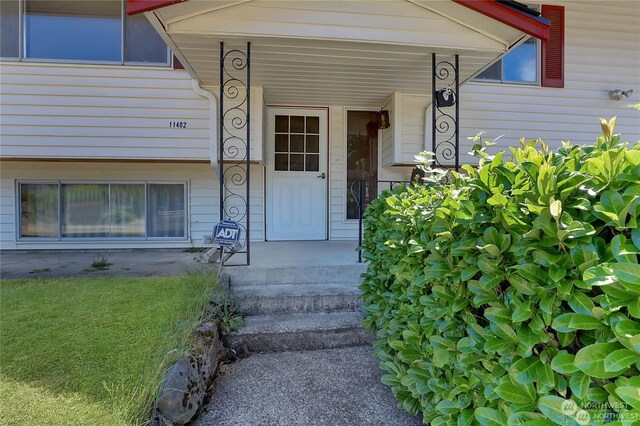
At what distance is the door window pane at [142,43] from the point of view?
4.54 meters

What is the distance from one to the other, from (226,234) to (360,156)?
2828 mm

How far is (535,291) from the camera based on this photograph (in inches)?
38.5

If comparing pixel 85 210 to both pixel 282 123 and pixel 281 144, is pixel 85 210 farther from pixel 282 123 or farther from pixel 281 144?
pixel 282 123

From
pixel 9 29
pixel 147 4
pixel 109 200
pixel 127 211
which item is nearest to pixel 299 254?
pixel 147 4

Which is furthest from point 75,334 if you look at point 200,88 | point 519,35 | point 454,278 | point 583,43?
point 583,43

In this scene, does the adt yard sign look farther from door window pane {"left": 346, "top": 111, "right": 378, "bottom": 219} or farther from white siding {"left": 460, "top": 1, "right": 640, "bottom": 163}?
white siding {"left": 460, "top": 1, "right": 640, "bottom": 163}

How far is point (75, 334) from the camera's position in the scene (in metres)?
2.19

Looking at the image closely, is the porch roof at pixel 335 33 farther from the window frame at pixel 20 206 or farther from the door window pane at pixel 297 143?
the window frame at pixel 20 206

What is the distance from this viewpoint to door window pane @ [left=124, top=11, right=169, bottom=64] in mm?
4539

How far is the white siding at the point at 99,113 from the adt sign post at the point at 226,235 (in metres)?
1.64

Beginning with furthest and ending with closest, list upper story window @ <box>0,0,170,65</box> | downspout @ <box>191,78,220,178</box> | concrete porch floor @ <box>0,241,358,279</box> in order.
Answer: upper story window @ <box>0,0,170,65</box>, downspout @ <box>191,78,220,178</box>, concrete porch floor @ <box>0,241,358,279</box>

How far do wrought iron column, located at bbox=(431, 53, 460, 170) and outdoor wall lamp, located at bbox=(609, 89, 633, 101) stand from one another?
2.63 m

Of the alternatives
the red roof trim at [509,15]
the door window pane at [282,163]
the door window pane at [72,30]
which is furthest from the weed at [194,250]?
the red roof trim at [509,15]

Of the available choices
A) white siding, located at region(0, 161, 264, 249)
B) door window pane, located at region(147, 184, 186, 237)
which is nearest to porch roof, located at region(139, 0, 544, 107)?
white siding, located at region(0, 161, 264, 249)
